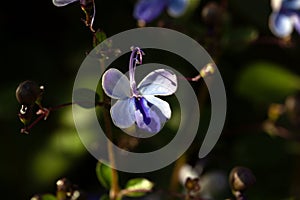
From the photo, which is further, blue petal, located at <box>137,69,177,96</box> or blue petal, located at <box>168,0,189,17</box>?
blue petal, located at <box>168,0,189,17</box>

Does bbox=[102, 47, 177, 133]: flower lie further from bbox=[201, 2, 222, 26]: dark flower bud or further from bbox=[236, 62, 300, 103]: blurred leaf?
bbox=[236, 62, 300, 103]: blurred leaf

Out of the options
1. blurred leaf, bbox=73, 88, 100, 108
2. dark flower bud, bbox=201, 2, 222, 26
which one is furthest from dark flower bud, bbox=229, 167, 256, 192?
dark flower bud, bbox=201, 2, 222, 26

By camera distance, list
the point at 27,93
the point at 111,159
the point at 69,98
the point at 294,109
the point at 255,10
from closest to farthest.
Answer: the point at 27,93, the point at 111,159, the point at 294,109, the point at 69,98, the point at 255,10

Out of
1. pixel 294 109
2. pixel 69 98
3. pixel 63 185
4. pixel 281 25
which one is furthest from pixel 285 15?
pixel 63 185

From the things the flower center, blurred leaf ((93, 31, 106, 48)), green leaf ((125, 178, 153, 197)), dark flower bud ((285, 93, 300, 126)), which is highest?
blurred leaf ((93, 31, 106, 48))

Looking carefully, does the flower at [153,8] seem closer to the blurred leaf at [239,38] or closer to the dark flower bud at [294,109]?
the blurred leaf at [239,38]

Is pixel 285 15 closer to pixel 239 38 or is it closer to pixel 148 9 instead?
pixel 239 38

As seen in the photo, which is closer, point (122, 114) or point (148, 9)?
point (122, 114)
